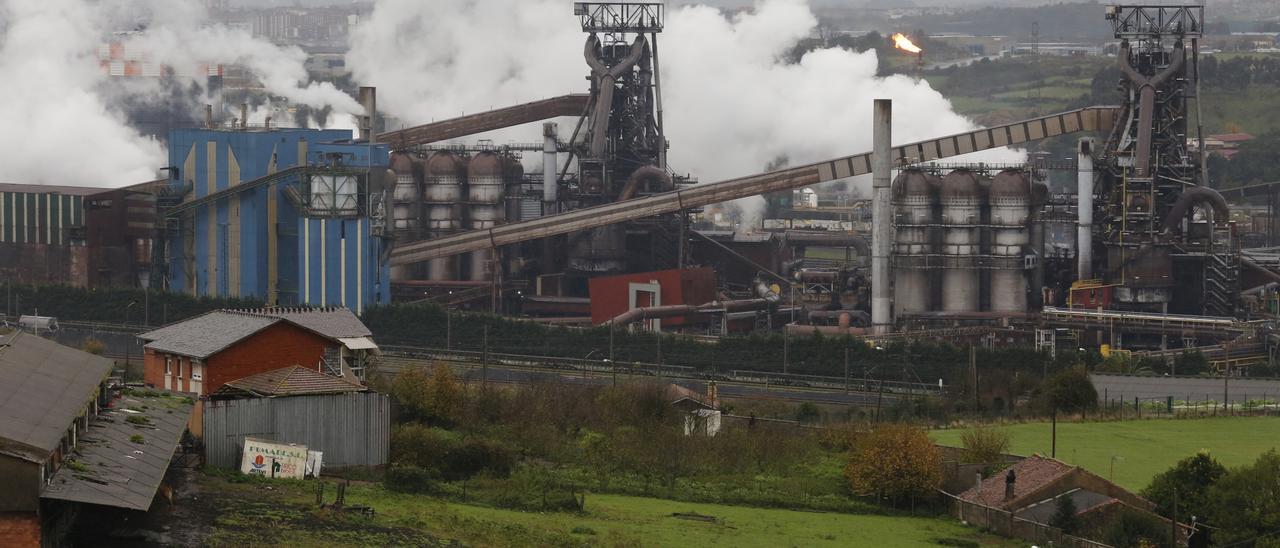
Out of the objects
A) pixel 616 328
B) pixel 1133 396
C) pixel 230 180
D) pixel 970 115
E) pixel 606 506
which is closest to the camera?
pixel 606 506

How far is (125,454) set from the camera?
102ft

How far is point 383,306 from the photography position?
68312mm

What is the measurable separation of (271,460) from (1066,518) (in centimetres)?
1309

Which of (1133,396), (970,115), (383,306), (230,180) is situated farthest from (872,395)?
(970,115)

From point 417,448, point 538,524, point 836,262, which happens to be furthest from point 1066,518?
point 836,262

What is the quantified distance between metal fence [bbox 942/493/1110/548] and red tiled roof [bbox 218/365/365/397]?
10.8m

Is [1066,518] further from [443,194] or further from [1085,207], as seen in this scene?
[443,194]

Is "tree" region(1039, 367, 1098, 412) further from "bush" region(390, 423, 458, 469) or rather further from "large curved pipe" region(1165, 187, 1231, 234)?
"large curved pipe" region(1165, 187, 1231, 234)

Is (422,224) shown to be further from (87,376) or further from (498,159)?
(87,376)

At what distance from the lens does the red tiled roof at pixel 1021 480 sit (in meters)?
38.0

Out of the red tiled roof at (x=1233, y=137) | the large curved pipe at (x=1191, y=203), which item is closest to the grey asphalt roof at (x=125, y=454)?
the large curved pipe at (x=1191, y=203)

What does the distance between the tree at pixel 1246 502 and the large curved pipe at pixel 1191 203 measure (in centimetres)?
3467

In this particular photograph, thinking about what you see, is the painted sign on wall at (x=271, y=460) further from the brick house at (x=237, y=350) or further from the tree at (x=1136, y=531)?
the tree at (x=1136, y=531)

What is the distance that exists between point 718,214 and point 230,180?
1751 inches
